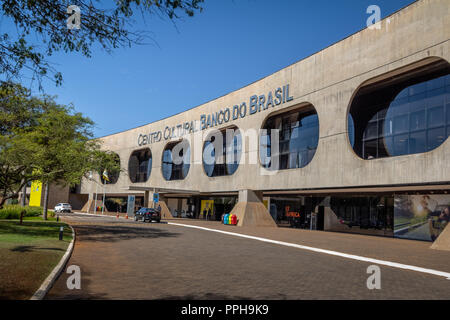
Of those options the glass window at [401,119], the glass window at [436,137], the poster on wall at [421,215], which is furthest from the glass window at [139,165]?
the glass window at [436,137]

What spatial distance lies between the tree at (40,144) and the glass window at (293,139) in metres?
15.9

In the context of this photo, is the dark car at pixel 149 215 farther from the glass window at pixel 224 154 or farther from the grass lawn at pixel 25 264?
the grass lawn at pixel 25 264

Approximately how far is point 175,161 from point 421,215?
34.4 meters

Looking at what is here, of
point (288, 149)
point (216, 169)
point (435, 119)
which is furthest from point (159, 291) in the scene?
point (216, 169)

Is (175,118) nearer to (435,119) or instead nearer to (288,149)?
(288,149)

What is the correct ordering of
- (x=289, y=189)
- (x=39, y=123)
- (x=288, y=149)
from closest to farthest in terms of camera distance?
(x=39, y=123)
(x=289, y=189)
(x=288, y=149)

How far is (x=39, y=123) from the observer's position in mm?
26797

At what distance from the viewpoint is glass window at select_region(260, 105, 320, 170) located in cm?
A: 3356

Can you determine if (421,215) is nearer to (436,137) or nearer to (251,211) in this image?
(436,137)

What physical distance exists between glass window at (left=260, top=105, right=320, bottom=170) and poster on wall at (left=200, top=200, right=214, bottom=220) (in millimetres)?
15973

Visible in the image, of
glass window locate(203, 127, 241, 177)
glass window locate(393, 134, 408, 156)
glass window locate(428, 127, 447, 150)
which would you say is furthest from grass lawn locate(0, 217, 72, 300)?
glass window locate(203, 127, 241, 177)

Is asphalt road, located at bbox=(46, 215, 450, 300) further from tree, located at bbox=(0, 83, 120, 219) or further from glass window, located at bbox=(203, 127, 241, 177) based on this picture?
glass window, located at bbox=(203, 127, 241, 177)

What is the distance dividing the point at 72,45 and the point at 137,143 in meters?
50.0

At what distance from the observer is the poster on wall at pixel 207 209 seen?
164ft
